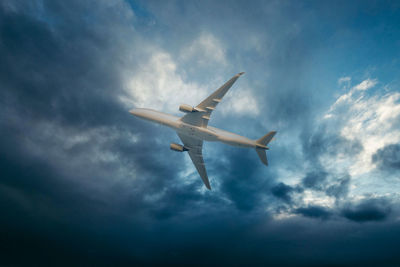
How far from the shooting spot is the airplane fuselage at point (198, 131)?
43.3 meters

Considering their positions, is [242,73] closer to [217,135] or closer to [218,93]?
[218,93]

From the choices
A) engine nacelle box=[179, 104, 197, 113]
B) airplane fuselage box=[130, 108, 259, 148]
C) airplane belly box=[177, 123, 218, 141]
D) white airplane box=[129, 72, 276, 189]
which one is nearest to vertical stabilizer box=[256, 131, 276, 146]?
white airplane box=[129, 72, 276, 189]

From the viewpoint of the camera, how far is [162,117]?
1815 inches

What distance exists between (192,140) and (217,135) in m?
10.3

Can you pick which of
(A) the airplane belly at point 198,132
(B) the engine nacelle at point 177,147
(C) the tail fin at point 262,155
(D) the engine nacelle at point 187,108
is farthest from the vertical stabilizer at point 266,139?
(B) the engine nacelle at point 177,147

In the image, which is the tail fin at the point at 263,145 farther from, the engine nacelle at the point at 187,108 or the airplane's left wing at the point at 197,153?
the engine nacelle at the point at 187,108

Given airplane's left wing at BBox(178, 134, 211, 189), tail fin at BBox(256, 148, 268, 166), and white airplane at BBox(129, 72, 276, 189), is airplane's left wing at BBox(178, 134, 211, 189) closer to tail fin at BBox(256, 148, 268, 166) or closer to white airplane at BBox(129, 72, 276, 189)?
white airplane at BBox(129, 72, 276, 189)

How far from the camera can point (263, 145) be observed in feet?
143

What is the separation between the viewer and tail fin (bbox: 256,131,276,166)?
42938mm

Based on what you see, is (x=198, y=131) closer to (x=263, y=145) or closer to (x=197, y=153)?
(x=197, y=153)

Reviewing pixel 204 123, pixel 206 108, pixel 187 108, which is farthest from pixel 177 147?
pixel 206 108

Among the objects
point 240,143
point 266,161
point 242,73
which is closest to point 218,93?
point 242,73

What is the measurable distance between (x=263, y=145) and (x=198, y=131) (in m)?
14.8

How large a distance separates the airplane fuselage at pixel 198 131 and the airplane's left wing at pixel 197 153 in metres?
6.66
